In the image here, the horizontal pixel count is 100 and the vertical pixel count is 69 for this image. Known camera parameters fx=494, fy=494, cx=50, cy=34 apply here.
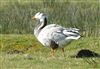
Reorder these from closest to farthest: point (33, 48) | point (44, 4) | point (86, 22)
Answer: point (33, 48) < point (86, 22) < point (44, 4)

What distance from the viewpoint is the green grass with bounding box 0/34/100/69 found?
1073 cm

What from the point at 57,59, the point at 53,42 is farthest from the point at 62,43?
the point at 57,59

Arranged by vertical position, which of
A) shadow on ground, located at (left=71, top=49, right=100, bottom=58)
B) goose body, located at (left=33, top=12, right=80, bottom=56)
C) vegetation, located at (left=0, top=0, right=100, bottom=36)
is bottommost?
vegetation, located at (left=0, top=0, right=100, bottom=36)

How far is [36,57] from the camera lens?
12.2 metres

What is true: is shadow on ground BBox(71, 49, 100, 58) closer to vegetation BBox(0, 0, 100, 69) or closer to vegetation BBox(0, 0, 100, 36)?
vegetation BBox(0, 0, 100, 69)

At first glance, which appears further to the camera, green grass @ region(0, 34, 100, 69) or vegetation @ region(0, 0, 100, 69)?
vegetation @ region(0, 0, 100, 69)

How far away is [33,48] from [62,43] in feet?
8.72

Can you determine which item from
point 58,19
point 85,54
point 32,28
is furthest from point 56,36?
point 58,19

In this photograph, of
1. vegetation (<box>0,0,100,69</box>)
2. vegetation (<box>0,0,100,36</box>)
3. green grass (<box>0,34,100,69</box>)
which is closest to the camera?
green grass (<box>0,34,100,69</box>)

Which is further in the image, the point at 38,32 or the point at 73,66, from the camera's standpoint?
the point at 38,32

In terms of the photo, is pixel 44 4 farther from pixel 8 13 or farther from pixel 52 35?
pixel 52 35

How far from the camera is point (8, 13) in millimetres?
18938

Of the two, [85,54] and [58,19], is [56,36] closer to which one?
[85,54]

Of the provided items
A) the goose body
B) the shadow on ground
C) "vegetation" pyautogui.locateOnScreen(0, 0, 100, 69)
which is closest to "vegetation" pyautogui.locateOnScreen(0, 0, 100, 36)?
"vegetation" pyautogui.locateOnScreen(0, 0, 100, 69)
